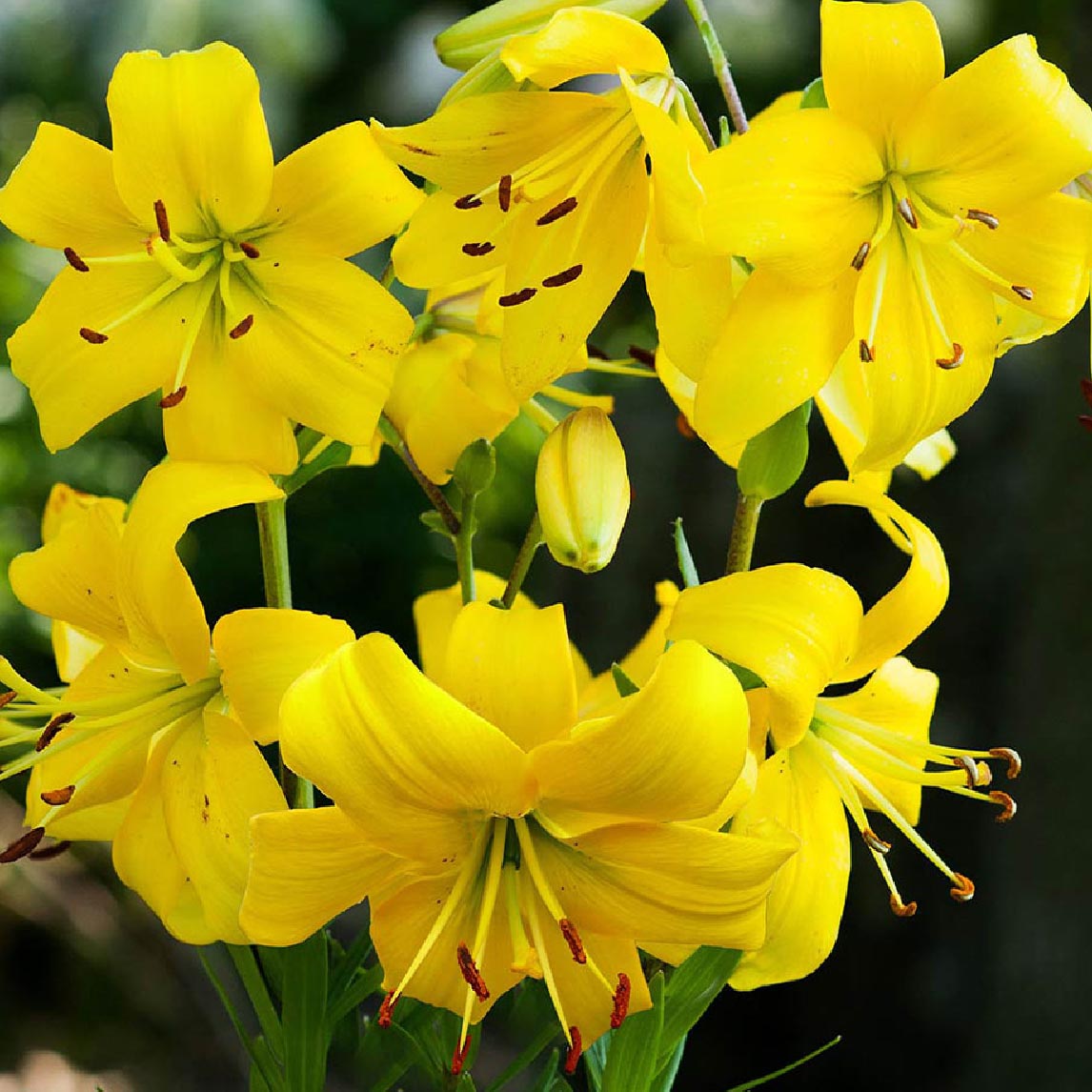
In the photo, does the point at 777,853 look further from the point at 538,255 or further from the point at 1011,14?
the point at 1011,14

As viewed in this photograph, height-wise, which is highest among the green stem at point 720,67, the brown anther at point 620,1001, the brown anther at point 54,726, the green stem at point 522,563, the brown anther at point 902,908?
the green stem at point 720,67

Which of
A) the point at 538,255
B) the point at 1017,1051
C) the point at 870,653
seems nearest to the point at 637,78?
the point at 538,255

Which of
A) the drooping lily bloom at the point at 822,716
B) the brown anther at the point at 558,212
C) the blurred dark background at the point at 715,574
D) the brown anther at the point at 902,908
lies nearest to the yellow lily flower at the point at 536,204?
the brown anther at the point at 558,212

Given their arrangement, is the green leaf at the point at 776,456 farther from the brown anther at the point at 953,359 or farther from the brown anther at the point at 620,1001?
the brown anther at the point at 620,1001

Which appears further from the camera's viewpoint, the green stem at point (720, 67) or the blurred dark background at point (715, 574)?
the blurred dark background at point (715, 574)

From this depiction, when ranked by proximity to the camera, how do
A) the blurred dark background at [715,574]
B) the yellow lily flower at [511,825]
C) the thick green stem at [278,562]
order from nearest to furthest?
the yellow lily flower at [511,825], the thick green stem at [278,562], the blurred dark background at [715,574]

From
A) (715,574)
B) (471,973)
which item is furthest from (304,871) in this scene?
(715,574)

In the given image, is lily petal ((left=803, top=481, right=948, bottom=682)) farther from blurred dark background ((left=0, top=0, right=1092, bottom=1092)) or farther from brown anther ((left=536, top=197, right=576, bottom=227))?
blurred dark background ((left=0, top=0, right=1092, bottom=1092))
